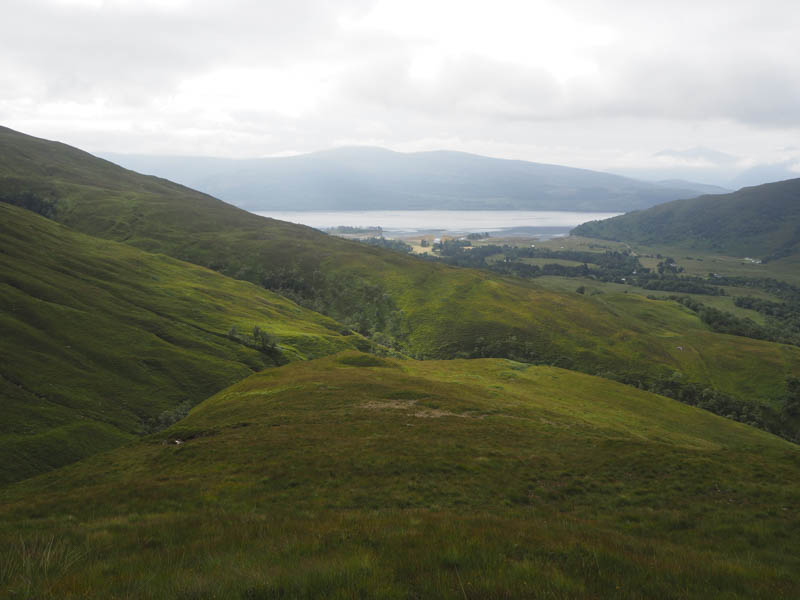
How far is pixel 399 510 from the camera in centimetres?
1509

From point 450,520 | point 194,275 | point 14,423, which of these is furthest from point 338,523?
point 194,275

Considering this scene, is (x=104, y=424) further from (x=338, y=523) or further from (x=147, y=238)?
(x=147, y=238)

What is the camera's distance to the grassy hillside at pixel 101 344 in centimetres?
4616

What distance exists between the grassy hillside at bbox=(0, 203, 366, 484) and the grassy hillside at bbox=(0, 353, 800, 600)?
56.1 feet

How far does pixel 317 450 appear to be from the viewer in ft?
84.5

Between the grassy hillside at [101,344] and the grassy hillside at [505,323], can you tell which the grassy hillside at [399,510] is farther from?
the grassy hillside at [505,323]

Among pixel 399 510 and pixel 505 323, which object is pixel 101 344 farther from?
pixel 505 323

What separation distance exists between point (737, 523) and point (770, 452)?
1842cm

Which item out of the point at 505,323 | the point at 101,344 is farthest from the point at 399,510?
the point at 505,323

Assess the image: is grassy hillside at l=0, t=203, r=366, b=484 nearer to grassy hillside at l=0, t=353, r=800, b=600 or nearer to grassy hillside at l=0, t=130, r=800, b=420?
grassy hillside at l=0, t=353, r=800, b=600

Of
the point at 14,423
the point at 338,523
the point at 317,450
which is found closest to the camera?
the point at 338,523

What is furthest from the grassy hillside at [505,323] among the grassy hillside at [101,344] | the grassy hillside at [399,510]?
the grassy hillside at [399,510]

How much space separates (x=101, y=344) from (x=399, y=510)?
71.7 metres

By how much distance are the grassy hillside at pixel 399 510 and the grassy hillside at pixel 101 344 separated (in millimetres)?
17093
